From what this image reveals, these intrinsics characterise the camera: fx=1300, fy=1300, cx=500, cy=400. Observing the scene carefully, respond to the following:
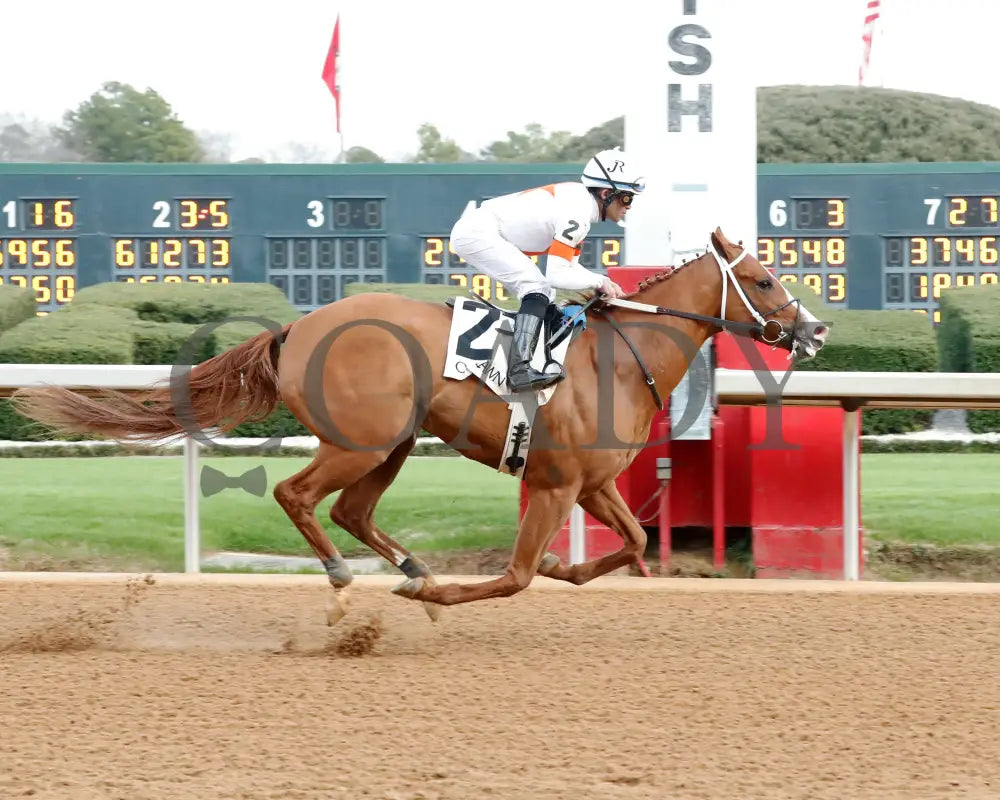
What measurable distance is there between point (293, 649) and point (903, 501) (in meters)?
5.23

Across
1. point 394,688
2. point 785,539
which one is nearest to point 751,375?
point 785,539

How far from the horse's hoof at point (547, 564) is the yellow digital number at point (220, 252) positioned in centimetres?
798

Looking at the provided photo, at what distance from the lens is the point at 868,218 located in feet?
39.6

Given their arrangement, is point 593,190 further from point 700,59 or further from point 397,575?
point 700,59

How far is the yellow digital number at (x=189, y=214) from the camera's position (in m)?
12.3

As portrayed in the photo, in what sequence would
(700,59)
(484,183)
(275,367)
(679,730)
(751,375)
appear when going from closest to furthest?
(679,730), (275,367), (751,375), (700,59), (484,183)

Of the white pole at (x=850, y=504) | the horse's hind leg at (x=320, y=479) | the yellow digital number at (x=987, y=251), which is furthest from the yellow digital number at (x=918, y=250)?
the horse's hind leg at (x=320, y=479)

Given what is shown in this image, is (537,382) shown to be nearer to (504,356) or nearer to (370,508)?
(504,356)

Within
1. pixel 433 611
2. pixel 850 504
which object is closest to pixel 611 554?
pixel 433 611

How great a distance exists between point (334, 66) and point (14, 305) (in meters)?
6.28

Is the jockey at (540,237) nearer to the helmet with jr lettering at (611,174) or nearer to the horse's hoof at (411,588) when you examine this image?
the helmet with jr lettering at (611,174)

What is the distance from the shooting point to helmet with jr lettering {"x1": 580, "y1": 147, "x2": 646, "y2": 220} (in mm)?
4895

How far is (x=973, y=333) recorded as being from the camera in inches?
456

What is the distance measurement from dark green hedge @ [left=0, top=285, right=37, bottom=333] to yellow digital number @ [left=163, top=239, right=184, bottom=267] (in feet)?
4.42
